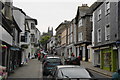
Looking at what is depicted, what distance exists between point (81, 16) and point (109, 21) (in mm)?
18729

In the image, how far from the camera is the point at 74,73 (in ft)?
29.1

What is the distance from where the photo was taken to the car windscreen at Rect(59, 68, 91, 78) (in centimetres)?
863

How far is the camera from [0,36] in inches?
534

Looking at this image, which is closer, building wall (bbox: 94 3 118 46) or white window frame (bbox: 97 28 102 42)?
building wall (bbox: 94 3 118 46)

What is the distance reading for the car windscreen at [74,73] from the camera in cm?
863

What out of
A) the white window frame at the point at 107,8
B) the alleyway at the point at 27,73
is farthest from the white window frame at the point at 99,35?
the alleyway at the point at 27,73

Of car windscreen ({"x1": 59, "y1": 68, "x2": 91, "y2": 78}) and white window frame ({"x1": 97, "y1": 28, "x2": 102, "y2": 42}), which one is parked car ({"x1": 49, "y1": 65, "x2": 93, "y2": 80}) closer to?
car windscreen ({"x1": 59, "y1": 68, "x2": 91, "y2": 78})

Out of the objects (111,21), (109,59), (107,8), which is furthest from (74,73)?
(107,8)

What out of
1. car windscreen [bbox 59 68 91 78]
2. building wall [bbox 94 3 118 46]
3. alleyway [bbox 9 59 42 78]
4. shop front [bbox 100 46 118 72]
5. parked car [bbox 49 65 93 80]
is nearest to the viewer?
parked car [bbox 49 65 93 80]

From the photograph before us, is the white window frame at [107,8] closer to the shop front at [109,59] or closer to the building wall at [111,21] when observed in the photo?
the building wall at [111,21]

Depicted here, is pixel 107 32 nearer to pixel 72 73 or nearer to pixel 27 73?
pixel 27 73

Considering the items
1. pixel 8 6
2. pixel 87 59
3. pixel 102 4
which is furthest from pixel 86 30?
pixel 8 6

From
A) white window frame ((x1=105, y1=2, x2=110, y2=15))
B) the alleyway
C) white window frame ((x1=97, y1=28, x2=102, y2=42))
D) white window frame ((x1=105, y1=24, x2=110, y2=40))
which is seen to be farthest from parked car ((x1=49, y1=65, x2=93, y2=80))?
white window frame ((x1=97, y1=28, x2=102, y2=42))

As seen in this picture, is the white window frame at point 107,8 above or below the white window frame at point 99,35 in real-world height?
above
